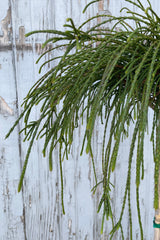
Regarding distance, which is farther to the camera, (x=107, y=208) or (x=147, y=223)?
(x=147, y=223)

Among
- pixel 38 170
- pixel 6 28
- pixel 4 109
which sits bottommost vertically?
pixel 38 170

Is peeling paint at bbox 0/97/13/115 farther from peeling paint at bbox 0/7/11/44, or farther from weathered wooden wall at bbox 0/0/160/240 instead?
peeling paint at bbox 0/7/11/44

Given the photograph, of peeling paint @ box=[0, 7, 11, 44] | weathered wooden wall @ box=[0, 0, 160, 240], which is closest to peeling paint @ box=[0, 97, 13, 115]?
weathered wooden wall @ box=[0, 0, 160, 240]

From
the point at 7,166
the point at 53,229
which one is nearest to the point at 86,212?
the point at 53,229

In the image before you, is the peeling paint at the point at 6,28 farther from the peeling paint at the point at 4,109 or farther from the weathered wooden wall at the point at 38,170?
the peeling paint at the point at 4,109

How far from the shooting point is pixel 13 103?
3.67 ft

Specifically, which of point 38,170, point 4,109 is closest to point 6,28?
point 4,109

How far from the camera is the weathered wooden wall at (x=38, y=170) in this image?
107 centimetres

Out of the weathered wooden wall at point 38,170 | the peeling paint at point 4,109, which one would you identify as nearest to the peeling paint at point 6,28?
the weathered wooden wall at point 38,170

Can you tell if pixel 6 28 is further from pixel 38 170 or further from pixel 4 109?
pixel 38 170

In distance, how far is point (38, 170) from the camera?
1.18 meters

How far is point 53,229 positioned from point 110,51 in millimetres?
989

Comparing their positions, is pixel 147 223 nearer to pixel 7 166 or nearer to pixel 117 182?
pixel 117 182

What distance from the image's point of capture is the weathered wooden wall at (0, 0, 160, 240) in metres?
1.07
